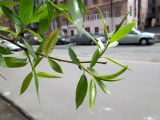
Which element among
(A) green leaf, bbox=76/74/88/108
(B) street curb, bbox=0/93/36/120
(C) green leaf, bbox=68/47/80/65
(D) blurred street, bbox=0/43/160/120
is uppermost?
(C) green leaf, bbox=68/47/80/65

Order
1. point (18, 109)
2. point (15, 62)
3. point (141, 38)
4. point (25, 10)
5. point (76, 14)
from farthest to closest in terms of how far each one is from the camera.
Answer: point (141, 38), point (18, 109), point (15, 62), point (25, 10), point (76, 14)

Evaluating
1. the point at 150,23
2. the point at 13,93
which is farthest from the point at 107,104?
the point at 150,23

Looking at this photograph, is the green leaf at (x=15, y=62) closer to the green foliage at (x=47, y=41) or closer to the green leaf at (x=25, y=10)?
the green foliage at (x=47, y=41)

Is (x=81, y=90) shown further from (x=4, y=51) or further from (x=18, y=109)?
(x=18, y=109)

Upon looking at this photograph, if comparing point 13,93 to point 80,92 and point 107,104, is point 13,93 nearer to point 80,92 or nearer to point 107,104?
point 107,104

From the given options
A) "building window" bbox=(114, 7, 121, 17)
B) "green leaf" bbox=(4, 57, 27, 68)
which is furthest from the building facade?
"green leaf" bbox=(4, 57, 27, 68)

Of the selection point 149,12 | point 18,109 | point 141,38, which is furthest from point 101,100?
point 149,12

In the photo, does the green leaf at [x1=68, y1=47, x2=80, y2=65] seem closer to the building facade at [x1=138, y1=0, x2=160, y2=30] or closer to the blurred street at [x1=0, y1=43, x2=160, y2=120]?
the blurred street at [x1=0, y1=43, x2=160, y2=120]
